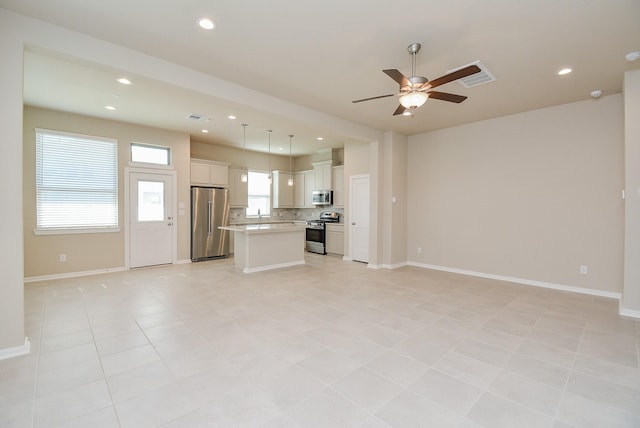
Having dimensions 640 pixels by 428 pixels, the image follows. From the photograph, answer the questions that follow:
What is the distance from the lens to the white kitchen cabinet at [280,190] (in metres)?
8.75

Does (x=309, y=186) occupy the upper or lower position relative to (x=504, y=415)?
upper

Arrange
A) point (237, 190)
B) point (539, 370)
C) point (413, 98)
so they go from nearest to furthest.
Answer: point (539, 370)
point (413, 98)
point (237, 190)

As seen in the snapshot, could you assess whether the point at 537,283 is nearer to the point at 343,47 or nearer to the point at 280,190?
the point at 343,47

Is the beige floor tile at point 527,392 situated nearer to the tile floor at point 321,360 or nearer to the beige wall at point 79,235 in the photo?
the tile floor at point 321,360

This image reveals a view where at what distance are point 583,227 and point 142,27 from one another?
247 inches

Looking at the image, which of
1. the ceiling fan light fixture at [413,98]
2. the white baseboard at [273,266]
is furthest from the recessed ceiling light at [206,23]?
the white baseboard at [273,266]

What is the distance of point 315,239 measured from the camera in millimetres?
8094

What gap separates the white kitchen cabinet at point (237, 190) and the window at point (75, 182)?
2.65 m

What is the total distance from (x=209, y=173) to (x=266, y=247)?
2.63 metres

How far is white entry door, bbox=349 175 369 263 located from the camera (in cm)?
664

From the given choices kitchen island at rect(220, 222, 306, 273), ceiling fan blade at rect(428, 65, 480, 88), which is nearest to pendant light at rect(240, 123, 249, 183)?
kitchen island at rect(220, 222, 306, 273)

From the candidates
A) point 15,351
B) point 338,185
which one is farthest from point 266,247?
point 15,351

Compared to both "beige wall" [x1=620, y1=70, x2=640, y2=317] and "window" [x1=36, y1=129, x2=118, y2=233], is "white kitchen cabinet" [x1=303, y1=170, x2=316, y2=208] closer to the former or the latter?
"window" [x1=36, y1=129, x2=118, y2=233]

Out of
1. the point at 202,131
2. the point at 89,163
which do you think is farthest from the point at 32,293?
the point at 202,131
